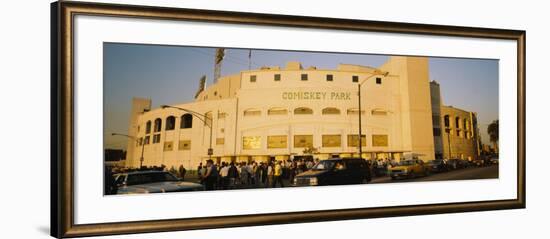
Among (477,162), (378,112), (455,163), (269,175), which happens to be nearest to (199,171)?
(269,175)

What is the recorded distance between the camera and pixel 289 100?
837cm

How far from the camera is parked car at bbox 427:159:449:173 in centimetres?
902

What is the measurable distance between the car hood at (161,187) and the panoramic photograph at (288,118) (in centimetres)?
1

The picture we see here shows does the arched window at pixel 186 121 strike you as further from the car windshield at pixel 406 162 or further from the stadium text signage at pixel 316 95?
the car windshield at pixel 406 162

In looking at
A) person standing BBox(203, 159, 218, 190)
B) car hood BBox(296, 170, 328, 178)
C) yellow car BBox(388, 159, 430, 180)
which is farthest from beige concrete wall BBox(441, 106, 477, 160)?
Result: person standing BBox(203, 159, 218, 190)

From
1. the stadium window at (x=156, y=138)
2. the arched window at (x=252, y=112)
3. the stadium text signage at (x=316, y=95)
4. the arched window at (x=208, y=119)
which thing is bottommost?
the stadium window at (x=156, y=138)

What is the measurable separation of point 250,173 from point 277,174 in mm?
316

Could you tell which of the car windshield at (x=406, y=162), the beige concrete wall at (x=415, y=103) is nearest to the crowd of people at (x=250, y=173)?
the car windshield at (x=406, y=162)

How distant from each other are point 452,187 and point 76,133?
471 cm

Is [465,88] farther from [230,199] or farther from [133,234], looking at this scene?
[133,234]

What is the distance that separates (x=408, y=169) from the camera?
8.81 meters

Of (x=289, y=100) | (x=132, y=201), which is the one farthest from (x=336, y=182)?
(x=132, y=201)

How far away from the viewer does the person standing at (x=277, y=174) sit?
26.9 ft

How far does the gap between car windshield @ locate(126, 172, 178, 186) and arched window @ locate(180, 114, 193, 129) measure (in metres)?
0.56
